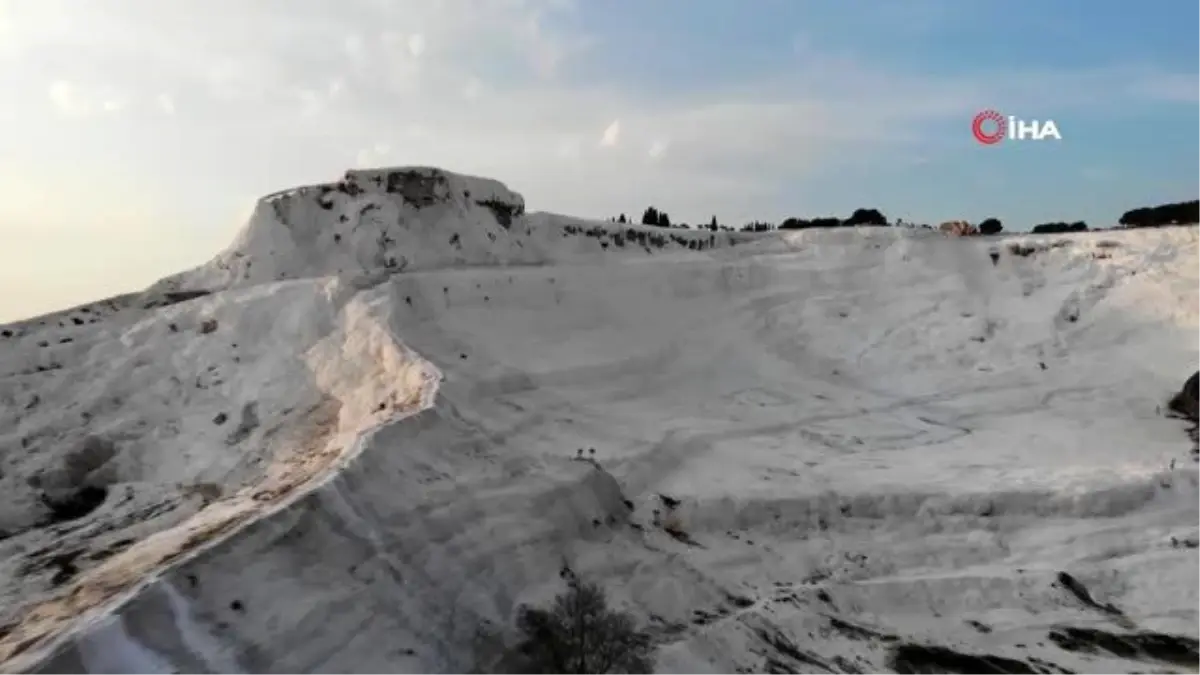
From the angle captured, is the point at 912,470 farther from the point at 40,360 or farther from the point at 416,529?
the point at 40,360

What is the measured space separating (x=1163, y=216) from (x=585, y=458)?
1273 inches

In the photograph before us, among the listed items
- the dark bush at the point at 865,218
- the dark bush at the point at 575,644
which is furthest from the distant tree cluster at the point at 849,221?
the dark bush at the point at 575,644

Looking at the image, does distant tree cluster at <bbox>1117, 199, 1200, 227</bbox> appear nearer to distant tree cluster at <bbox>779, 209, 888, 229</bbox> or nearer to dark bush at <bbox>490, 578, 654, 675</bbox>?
distant tree cluster at <bbox>779, 209, 888, 229</bbox>

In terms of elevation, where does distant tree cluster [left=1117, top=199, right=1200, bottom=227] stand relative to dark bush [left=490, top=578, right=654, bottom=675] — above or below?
above

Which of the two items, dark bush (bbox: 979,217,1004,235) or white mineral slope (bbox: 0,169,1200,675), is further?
dark bush (bbox: 979,217,1004,235)

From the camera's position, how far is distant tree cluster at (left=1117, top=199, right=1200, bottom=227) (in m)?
36.6

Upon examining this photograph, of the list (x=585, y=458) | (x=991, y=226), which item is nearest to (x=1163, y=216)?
(x=991, y=226)

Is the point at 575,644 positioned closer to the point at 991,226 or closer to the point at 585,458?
the point at 585,458

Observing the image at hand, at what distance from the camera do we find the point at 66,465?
15.7 m

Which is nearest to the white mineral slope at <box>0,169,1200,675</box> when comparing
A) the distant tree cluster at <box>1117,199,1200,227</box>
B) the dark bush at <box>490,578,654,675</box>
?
the dark bush at <box>490,578,654,675</box>

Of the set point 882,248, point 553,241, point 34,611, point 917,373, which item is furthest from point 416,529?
point 882,248

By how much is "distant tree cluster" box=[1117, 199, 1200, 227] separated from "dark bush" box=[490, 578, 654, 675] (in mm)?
32846

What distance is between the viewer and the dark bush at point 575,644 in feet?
33.2

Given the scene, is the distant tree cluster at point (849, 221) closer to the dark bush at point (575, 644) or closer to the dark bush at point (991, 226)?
the dark bush at point (991, 226)
